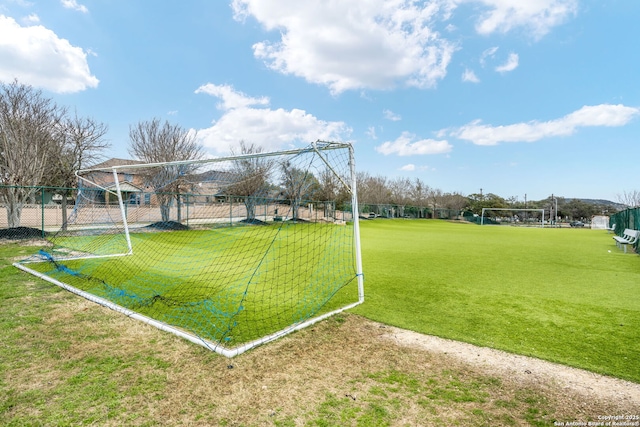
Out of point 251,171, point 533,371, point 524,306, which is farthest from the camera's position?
point 251,171

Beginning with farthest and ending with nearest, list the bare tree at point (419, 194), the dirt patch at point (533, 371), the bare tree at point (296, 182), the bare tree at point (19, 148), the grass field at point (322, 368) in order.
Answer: the bare tree at point (419, 194)
the bare tree at point (19, 148)
the bare tree at point (296, 182)
the dirt patch at point (533, 371)
the grass field at point (322, 368)

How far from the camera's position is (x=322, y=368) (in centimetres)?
305

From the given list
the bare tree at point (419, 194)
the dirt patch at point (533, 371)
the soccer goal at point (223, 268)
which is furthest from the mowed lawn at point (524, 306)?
the bare tree at point (419, 194)

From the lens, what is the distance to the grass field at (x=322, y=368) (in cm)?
238

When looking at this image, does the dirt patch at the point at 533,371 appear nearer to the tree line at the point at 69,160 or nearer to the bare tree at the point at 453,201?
the tree line at the point at 69,160

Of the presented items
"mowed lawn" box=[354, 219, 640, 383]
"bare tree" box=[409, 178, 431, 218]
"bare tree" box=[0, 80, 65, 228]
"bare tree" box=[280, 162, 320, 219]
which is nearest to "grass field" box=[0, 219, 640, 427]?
"mowed lawn" box=[354, 219, 640, 383]

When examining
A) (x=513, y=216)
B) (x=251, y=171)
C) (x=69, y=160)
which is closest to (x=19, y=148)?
(x=69, y=160)

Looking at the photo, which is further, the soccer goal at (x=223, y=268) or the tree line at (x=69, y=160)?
the tree line at (x=69, y=160)

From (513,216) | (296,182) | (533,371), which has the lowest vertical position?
(533,371)

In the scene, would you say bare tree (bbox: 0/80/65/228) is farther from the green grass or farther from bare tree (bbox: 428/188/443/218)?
bare tree (bbox: 428/188/443/218)

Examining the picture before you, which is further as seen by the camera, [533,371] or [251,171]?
[251,171]

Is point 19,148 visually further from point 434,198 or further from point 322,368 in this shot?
point 434,198

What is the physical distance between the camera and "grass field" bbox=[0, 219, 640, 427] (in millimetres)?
2385

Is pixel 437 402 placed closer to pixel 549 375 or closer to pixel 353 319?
pixel 549 375
